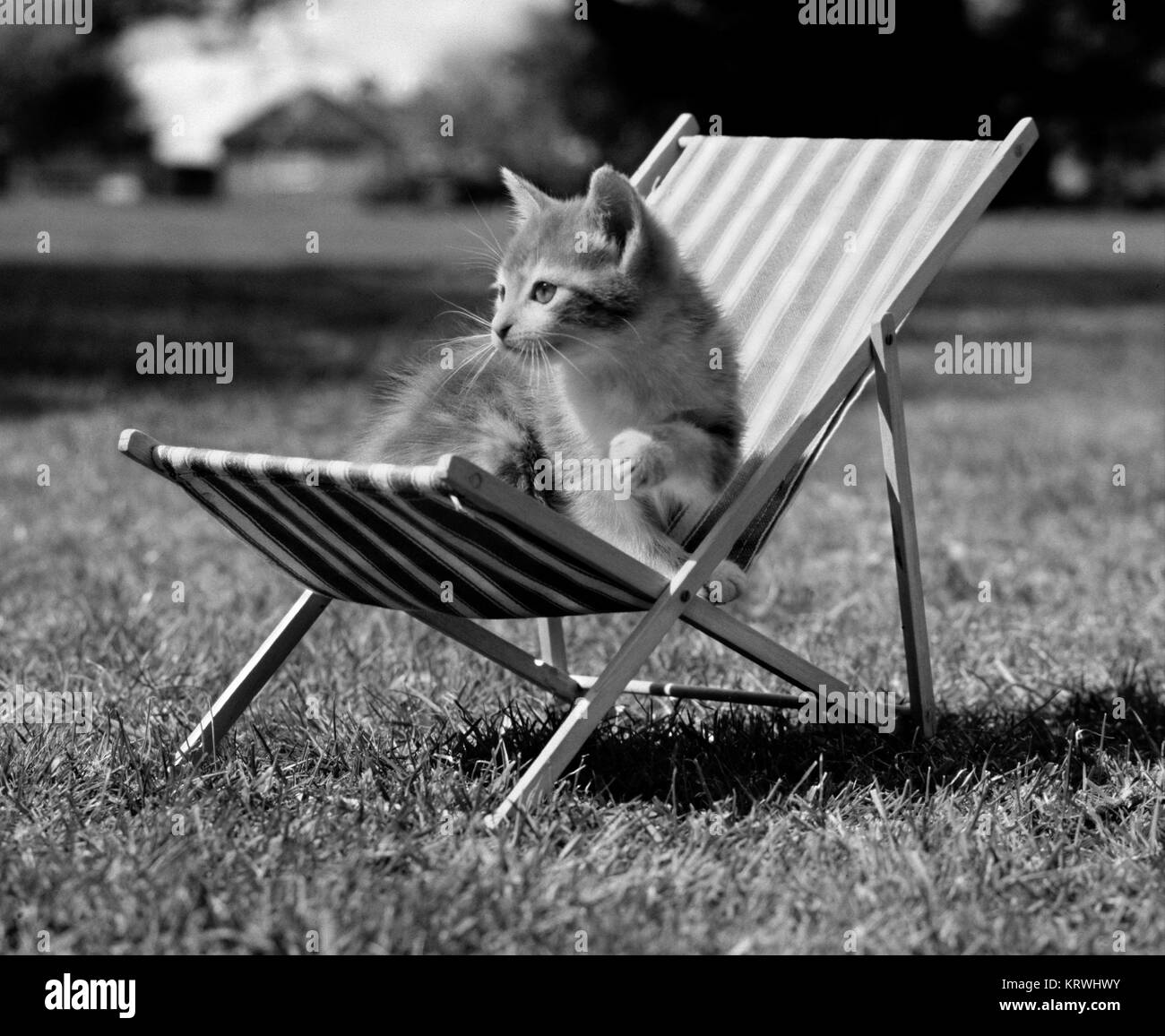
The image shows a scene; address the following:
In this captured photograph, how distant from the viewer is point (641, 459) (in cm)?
310

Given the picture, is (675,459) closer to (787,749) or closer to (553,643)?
(787,749)

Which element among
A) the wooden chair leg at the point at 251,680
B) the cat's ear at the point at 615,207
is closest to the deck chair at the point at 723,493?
the wooden chair leg at the point at 251,680

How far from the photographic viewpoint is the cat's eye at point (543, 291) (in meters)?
3.17

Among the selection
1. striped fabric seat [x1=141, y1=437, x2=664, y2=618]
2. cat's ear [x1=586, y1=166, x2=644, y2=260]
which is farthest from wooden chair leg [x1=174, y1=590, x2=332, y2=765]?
cat's ear [x1=586, y1=166, x2=644, y2=260]

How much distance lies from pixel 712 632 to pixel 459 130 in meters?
50.2

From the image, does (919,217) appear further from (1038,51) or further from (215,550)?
(1038,51)

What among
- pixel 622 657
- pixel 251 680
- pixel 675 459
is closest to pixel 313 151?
pixel 251 680

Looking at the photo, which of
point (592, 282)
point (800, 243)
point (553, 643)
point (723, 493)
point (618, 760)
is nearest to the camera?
point (592, 282)

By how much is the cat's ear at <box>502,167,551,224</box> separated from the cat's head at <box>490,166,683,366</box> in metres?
0.22

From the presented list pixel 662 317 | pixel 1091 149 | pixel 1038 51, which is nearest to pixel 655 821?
pixel 662 317

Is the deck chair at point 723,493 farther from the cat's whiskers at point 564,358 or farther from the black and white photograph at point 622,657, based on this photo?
the cat's whiskers at point 564,358

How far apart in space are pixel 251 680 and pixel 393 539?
0.66 metres

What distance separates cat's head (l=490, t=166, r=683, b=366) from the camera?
314 centimetres

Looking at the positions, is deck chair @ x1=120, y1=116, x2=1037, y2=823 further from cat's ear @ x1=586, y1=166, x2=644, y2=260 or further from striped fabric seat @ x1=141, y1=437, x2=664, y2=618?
cat's ear @ x1=586, y1=166, x2=644, y2=260
